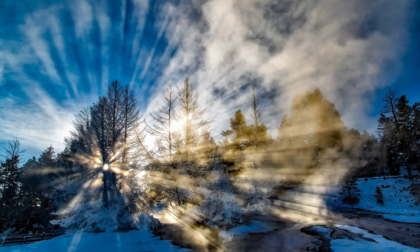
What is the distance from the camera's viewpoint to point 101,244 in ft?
32.1

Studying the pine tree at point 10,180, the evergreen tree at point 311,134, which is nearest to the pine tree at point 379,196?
the evergreen tree at point 311,134

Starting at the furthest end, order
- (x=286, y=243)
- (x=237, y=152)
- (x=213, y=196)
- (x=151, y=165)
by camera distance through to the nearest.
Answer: (x=237, y=152) < (x=151, y=165) < (x=213, y=196) < (x=286, y=243)

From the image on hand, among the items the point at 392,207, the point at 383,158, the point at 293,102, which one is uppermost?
the point at 293,102

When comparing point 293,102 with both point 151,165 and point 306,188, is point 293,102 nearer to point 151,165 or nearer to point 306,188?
point 306,188

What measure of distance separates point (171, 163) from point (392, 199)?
26.0 metres

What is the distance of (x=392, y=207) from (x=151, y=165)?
26630mm

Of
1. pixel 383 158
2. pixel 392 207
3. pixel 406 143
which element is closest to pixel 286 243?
pixel 392 207

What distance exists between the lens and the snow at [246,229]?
1222 centimetres

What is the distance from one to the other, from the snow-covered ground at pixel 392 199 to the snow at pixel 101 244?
68.3 ft

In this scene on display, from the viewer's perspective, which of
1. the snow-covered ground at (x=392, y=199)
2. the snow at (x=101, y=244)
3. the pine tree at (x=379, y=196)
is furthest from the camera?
the pine tree at (x=379, y=196)

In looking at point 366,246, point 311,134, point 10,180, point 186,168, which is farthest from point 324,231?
point 10,180

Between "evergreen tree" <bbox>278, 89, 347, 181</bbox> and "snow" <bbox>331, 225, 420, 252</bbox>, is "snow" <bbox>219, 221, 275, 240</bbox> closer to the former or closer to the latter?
"snow" <bbox>331, 225, 420, 252</bbox>

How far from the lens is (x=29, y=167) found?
24891 mm

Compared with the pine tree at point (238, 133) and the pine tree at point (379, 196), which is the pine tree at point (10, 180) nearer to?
the pine tree at point (238, 133)
